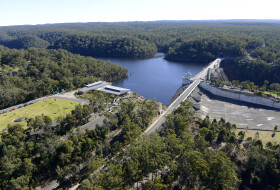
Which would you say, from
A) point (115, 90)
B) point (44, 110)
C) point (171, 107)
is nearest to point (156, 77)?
point (115, 90)

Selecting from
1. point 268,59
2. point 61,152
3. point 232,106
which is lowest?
point 232,106

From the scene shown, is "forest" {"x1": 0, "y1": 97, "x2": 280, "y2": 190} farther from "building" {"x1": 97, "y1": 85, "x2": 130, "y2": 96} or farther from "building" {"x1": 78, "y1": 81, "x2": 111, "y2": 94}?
"building" {"x1": 78, "y1": 81, "x2": 111, "y2": 94}

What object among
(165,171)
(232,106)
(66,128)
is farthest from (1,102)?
(232,106)

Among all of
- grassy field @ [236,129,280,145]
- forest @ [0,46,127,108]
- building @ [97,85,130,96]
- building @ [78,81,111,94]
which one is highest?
forest @ [0,46,127,108]

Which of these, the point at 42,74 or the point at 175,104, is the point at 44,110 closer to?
the point at 42,74

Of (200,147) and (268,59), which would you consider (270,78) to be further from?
(200,147)

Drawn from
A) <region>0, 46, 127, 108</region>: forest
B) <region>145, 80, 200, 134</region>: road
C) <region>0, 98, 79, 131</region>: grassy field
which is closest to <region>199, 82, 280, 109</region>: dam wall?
<region>145, 80, 200, 134</region>: road
